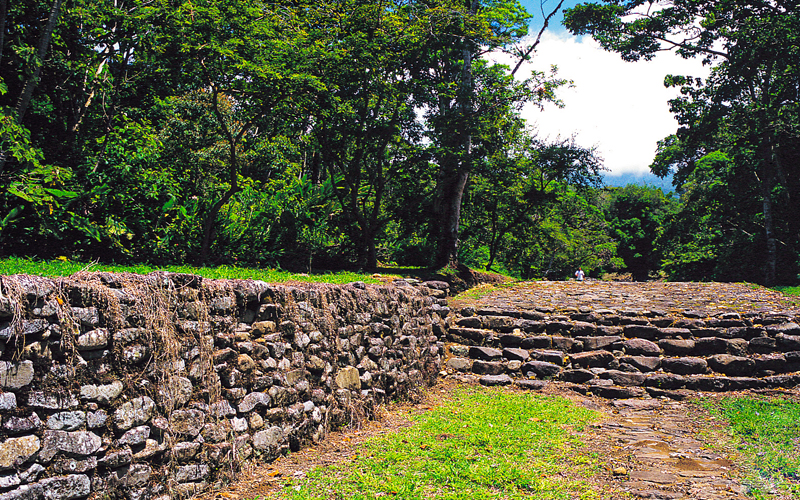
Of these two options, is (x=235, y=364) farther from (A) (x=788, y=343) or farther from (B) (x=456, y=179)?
(B) (x=456, y=179)

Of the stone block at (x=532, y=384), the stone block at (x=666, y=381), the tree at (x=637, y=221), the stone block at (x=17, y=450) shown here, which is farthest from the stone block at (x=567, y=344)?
the tree at (x=637, y=221)

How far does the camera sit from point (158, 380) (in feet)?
11.8

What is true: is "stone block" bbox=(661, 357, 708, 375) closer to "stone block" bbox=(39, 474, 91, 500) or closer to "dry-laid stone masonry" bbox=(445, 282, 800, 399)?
"dry-laid stone masonry" bbox=(445, 282, 800, 399)

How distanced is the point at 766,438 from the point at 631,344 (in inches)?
129

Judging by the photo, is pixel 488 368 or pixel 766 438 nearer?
pixel 766 438

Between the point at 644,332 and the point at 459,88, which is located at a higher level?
the point at 459,88

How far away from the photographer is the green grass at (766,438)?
4246mm

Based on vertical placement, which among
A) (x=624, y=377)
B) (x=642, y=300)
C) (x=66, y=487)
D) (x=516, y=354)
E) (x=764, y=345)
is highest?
(x=642, y=300)

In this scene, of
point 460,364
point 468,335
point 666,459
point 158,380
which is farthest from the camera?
point 468,335

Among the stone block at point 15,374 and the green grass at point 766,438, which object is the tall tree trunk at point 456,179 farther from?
the stone block at point 15,374

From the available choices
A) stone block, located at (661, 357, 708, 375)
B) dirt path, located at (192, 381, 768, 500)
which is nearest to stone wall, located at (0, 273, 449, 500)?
dirt path, located at (192, 381, 768, 500)

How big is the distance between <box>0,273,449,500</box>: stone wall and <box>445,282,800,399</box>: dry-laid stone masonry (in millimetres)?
3805

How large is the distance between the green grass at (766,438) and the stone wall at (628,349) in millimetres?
854

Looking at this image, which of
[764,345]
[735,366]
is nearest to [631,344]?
[735,366]
